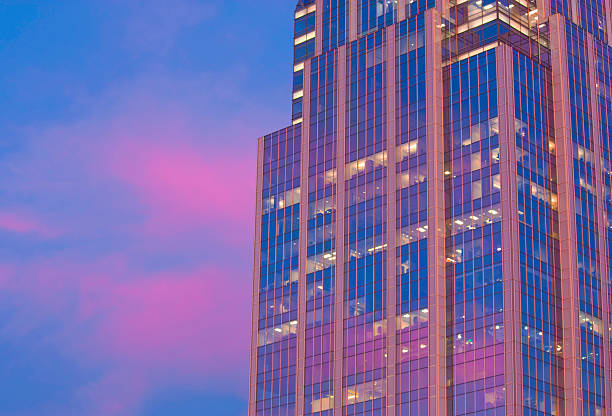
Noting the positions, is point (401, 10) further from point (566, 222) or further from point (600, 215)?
point (600, 215)

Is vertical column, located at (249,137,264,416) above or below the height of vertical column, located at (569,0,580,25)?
below

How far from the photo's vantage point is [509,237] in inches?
5605

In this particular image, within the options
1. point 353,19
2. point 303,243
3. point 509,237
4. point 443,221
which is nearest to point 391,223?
point 443,221

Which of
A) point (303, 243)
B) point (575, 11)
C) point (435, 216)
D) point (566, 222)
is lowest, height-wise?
point (566, 222)

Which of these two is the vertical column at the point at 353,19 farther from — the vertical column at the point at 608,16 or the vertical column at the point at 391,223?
the vertical column at the point at 608,16

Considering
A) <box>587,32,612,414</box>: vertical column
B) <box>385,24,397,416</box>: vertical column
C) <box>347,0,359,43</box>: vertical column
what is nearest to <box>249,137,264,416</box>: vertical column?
<box>347,0,359,43</box>: vertical column

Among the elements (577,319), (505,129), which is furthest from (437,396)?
(505,129)

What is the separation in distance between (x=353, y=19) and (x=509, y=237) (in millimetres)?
46065

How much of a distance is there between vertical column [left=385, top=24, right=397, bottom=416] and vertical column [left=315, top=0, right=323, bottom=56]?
49.5 feet

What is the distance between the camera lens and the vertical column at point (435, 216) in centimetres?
14238

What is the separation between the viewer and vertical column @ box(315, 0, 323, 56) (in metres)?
176

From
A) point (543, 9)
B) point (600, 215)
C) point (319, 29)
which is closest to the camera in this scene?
point (600, 215)

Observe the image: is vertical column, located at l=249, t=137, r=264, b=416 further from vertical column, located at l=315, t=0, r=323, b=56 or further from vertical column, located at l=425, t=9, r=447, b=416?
vertical column, located at l=425, t=9, r=447, b=416

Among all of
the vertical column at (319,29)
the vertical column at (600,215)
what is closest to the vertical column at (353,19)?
the vertical column at (319,29)
